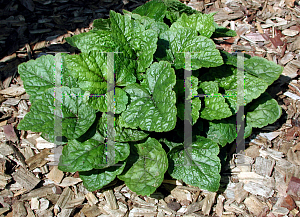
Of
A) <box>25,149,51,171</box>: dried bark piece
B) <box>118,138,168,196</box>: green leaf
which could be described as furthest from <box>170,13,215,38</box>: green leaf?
<box>25,149,51,171</box>: dried bark piece

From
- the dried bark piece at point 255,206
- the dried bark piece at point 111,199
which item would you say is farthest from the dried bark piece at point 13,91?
the dried bark piece at point 255,206

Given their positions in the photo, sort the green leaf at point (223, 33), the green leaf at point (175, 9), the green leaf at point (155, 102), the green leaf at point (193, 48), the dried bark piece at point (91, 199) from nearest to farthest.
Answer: the green leaf at point (155, 102) → the green leaf at point (193, 48) → the dried bark piece at point (91, 199) → the green leaf at point (223, 33) → the green leaf at point (175, 9)

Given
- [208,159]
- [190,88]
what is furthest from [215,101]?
[208,159]

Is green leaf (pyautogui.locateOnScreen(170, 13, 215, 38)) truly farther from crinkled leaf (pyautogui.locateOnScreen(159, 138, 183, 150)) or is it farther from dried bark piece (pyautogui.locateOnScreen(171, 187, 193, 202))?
dried bark piece (pyautogui.locateOnScreen(171, 187, 193, 202))

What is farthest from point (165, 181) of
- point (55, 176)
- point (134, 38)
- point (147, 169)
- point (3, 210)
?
point (3, 210)

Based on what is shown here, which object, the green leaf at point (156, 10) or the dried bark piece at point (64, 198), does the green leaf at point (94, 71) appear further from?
the dried bark piece at point (64, 198)

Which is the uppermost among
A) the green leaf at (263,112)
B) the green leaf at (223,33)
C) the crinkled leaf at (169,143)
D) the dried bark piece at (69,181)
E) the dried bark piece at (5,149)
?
the green leaf at (223,33)

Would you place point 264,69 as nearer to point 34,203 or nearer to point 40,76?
point 40,76
